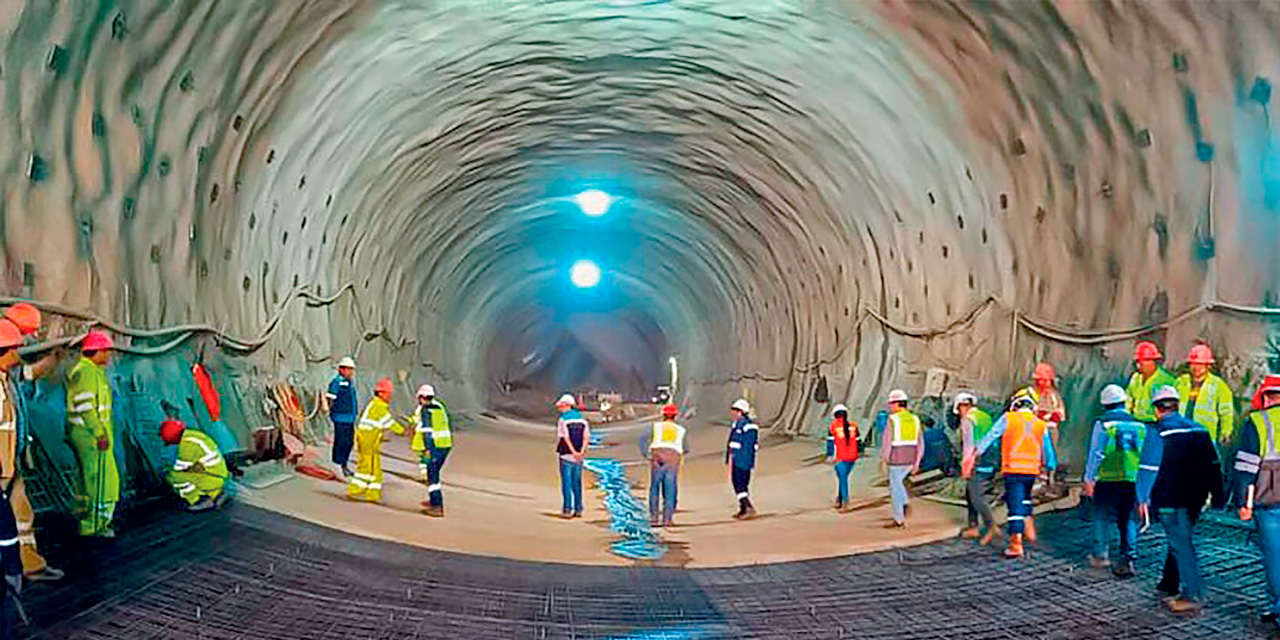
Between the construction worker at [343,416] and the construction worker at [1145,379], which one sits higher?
the construction worker at [1145,379]

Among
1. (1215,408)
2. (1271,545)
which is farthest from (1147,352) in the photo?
(1271,545)

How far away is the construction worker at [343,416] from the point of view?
11.0 metres

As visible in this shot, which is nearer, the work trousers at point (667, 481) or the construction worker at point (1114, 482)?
the construction worker at point (1114, 482)

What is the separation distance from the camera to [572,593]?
294 inches

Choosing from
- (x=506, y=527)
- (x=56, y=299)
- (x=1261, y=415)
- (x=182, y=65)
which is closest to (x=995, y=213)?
(x=1261, y=415)

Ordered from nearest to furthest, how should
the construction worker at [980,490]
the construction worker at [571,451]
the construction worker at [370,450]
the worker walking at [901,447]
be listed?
the construction worker at [980,490] → the construction worker at [370,450] → the worker walking at [901,447] → the construction worker at [571,451]

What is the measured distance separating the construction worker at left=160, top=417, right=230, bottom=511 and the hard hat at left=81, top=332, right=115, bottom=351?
3.42 feet

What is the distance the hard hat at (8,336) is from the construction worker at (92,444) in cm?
109

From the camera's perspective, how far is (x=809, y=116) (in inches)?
468

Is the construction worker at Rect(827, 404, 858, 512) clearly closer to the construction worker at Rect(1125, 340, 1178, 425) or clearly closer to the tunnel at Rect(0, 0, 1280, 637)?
Answer: the tunnel at Rect(0, 0, 1280, 637)

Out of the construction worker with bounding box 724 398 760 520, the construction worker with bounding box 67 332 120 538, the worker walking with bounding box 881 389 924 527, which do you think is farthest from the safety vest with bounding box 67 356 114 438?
the worker walking with bounding box 881 389 924 527

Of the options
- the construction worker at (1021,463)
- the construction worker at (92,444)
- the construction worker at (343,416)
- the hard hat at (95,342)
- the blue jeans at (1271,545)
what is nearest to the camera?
the blue jeans at (1271,545)

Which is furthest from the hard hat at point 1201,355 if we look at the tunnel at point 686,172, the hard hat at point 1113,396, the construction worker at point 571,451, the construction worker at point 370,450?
the construction worker at point 370,450

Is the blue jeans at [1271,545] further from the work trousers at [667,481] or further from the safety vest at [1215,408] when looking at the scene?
the work trousers at [667,481]
